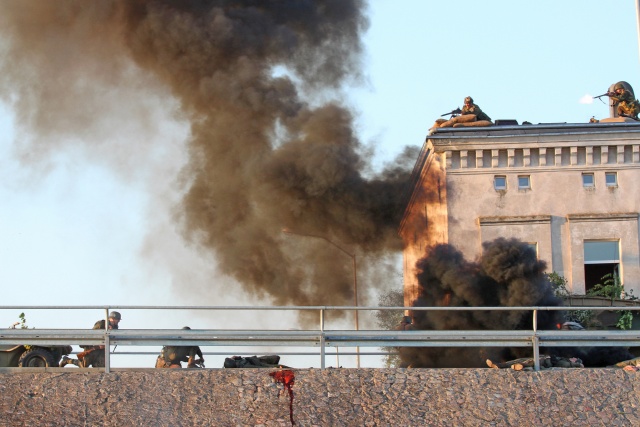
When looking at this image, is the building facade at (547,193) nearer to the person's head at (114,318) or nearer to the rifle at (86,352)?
the person's head at (114,318)

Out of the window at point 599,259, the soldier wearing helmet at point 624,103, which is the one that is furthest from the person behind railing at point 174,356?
the soldier wearing helmet at point 624,103

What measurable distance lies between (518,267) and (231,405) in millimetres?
19557

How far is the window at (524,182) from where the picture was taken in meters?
41.9

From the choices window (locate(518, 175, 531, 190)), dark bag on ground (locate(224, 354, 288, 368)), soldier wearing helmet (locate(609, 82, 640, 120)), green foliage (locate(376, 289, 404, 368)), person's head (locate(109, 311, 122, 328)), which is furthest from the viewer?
soldier wearing helmet (locate(609, 82, 640, 120))

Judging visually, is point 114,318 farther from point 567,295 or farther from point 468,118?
point 468,118

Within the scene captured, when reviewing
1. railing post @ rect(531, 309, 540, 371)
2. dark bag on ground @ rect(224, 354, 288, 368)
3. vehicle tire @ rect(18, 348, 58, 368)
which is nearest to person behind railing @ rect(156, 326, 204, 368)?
dark bag on ground @ rect(224, 354, 288, 368)

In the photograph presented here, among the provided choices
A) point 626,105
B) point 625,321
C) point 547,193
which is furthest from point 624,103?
point 625,321

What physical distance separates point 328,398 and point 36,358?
16.4 ft

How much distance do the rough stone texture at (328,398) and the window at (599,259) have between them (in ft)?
83.6

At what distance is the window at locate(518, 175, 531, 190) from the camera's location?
41906 millimetres

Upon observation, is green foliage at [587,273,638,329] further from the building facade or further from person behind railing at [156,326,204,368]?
person behind railing at [156,326,204,368]

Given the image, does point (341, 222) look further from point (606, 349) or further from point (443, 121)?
point (606, 349)

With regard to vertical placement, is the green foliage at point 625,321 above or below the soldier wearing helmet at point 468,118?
below

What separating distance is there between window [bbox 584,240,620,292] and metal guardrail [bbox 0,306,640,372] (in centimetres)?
2465
